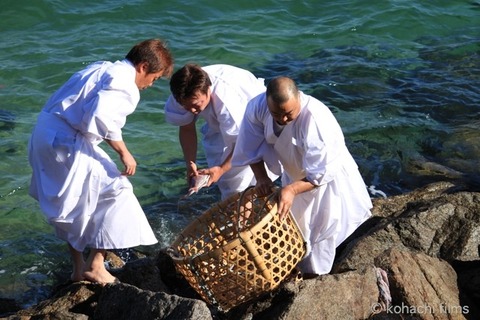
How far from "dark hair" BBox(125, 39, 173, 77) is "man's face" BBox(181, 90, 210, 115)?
328 mm

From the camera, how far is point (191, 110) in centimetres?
627

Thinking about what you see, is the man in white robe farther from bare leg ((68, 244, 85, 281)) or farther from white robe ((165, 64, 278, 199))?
white robe ((165, 64, 278, 199))

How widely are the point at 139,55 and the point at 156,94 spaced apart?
517cm

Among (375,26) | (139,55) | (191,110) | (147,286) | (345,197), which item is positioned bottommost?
(375,26)

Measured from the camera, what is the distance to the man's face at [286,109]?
5324mm

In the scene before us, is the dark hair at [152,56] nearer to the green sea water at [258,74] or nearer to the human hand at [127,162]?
the human hand at [127,162]

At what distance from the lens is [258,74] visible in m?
11.8

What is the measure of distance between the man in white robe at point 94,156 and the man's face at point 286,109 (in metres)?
0.92

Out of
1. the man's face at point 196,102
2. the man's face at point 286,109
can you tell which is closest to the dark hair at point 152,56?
the man's face at point 196,102

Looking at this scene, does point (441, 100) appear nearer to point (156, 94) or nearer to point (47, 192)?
point (156, 94)

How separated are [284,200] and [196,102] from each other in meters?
1.13

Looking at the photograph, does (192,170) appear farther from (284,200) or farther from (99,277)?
(284,200)

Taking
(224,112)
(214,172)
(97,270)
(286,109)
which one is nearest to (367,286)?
(286,109)

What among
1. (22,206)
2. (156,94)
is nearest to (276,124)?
(22,206)
